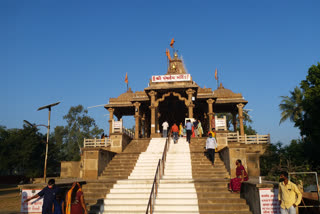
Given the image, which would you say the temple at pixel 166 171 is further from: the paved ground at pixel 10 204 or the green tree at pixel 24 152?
the green tree at pixel 24 152

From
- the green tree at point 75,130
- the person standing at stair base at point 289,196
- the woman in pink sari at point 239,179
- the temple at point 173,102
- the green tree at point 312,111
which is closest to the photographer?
the person standing at stair base at point 289,196

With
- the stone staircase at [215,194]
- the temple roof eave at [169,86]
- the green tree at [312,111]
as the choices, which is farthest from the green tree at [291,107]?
the stone staircase at [215,194]

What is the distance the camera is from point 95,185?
995 centimetres

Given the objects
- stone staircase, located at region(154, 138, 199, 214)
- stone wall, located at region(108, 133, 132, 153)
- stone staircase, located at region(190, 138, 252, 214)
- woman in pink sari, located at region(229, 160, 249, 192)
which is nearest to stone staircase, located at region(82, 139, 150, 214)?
stone wall, located at region(108, 133, 132, 153)

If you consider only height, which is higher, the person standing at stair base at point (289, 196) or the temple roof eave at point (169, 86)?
the temple roof eave at point (169, 86)

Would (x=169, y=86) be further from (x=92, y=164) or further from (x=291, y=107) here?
(x=291, y=107)

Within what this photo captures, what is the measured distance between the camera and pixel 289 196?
19.5ft

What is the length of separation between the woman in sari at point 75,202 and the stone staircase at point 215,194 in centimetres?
370

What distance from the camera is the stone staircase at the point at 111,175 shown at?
8852mm

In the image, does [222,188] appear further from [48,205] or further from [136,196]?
[48,205]

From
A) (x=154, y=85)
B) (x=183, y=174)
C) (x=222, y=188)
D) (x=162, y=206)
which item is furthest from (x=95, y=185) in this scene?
(x=154, y=85)

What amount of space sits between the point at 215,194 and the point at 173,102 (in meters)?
19.6

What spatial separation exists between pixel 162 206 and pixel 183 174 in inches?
133

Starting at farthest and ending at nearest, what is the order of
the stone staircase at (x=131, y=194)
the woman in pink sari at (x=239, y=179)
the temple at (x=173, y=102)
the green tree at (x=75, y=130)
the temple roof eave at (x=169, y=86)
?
1. the green tree at (x=75, y=130)
2. the temple at (x=173, y=102)
3. the temple roof eave at (x=169, y=86)
4. the woman in pink sari at (x=239, y=179)
5. the stone staircase at (x=131, y=194)
